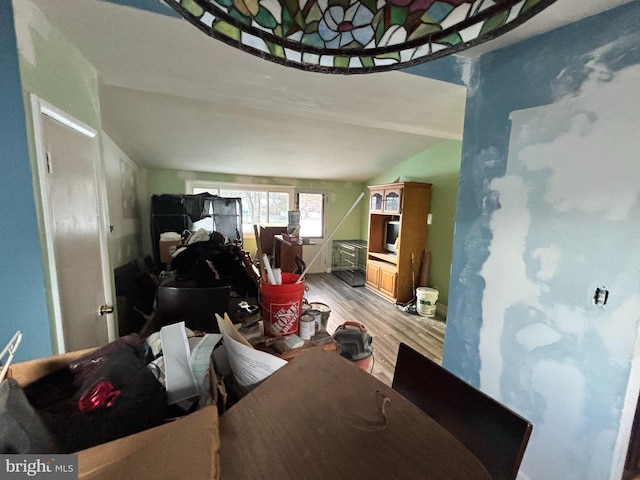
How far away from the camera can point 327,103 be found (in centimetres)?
169

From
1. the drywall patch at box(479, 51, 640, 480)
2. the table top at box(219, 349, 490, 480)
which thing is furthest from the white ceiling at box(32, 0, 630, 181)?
the table top at box(219, 349, 490, 480)

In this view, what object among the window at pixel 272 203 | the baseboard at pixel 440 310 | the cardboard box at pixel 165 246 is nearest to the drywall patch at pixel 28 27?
the cardboard box at pixel 165 246

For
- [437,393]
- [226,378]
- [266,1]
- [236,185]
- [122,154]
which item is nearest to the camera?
[266,1]

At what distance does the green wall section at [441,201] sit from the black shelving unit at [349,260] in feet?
5.20

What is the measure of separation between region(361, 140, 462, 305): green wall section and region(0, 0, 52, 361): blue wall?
12.1 feet

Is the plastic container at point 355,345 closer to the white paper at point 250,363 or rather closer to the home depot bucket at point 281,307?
the home depot bucket at point 281,307

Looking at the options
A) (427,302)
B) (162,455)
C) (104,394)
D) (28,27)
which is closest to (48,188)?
(28,27)

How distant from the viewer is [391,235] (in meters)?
4.34

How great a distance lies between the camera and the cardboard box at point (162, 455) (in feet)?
1.06

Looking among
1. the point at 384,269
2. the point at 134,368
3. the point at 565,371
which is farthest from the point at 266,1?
the point at 384,269

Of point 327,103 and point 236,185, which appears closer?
point 327,103

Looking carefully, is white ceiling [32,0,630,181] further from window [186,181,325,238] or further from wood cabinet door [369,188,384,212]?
window [186,181,325,238]

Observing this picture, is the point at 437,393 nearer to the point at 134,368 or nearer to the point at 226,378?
the point at 226,378

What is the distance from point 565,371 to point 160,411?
5.11ft
